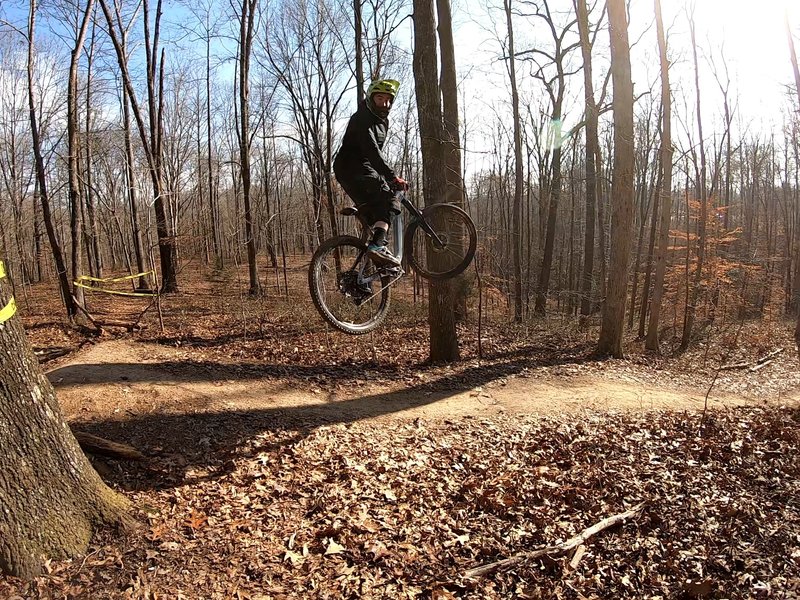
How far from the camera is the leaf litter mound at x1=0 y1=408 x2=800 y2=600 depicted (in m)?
3.88

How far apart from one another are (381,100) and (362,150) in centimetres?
57

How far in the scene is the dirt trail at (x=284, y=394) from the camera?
7.03 metres

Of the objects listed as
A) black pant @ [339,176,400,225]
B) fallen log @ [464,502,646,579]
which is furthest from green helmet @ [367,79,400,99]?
fallen log @ [464,502,646,579]

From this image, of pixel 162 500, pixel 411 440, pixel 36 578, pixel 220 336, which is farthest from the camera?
pixel 220 336

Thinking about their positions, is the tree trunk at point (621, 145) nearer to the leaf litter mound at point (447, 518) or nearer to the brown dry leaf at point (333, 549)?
the leaf litter mound at point (447, 518)

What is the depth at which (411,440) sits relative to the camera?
670 cm

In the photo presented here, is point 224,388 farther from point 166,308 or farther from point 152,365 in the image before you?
point 166,308

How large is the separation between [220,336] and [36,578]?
8775 millimetres

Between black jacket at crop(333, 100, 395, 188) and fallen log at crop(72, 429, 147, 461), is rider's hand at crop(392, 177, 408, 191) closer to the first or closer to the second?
black jacket at crop(333, 100, 395, 188)

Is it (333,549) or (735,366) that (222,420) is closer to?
(333,549)

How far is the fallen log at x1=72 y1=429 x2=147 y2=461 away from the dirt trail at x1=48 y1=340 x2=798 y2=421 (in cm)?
118

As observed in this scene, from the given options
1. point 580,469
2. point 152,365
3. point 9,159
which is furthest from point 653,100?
point 9,159

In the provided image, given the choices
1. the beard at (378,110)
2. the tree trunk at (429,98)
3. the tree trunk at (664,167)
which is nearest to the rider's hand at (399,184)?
the beard at (378,110)

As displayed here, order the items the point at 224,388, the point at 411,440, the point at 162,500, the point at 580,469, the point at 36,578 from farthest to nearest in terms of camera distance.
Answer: the point at 224,388
the point at 411,440
the point at 580,469
the point at 162,500
the point at 36,578
